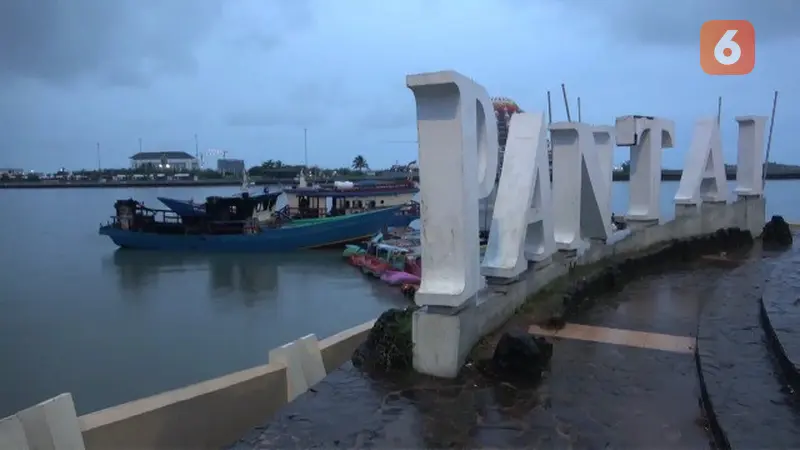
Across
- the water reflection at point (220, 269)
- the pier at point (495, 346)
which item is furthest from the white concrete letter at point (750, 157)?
the water reflection at point (220, 269)

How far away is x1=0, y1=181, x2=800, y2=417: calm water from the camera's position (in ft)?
43.6

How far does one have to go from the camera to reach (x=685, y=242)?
32.9 feet

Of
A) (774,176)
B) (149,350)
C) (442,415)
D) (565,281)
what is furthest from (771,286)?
(774,176)

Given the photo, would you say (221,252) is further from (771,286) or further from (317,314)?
(771,286)

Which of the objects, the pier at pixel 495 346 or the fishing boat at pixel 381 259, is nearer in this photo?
the pier at pixel 495 346

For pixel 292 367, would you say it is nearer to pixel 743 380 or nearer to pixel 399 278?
pixel 743 380

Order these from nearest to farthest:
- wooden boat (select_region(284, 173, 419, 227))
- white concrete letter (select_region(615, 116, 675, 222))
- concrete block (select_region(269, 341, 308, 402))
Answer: concrete block (select_region(269, 341, 308, 402)) → white concrete letter (select_region(615, 116, 675, 222)) → wooden boat (select_region(284, 173, 419, 227))

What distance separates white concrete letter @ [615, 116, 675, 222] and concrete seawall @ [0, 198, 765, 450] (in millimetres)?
1965

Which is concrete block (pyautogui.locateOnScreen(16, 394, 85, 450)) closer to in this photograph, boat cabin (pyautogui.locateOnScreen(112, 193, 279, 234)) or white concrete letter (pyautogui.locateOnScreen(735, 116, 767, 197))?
white concrete letter (pyautogui.locateOnScreen(735, 116, 767, 197))

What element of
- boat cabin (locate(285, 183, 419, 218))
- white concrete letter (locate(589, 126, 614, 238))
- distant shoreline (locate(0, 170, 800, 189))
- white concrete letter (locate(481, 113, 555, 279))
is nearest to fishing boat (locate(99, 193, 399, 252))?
boat cabin (locate(285, 183, 419, 218))

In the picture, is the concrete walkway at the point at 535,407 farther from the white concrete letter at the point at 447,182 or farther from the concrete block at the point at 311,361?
the concrete block at the point at 311,361

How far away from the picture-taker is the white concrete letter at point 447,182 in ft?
16.0

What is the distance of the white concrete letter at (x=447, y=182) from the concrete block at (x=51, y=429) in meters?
2.76

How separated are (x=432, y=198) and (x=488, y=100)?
109 cm
